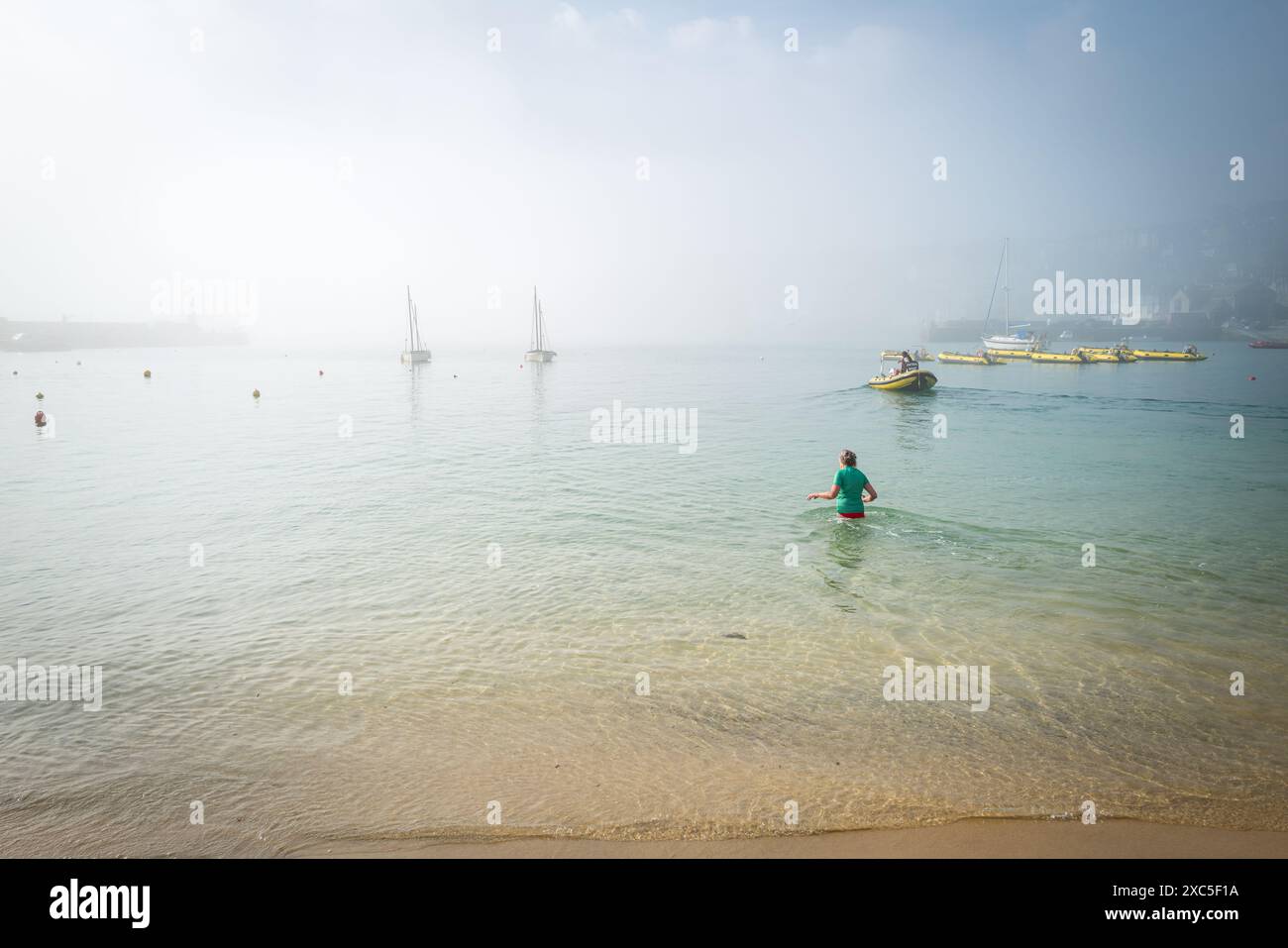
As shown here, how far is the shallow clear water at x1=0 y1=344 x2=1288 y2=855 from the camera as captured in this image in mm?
6391

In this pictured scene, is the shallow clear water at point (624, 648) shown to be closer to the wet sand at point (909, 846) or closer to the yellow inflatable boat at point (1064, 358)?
the wet sand at point (909, 846)

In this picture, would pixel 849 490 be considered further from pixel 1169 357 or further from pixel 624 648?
pixel 1169 357

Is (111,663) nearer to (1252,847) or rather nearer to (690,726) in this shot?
(690,726)

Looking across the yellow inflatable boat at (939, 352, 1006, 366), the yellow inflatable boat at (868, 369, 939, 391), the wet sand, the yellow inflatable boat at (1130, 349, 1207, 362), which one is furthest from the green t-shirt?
the yellow inflatable boat at (1130, 349, 1207, 362)

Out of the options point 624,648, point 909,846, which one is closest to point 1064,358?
point 624,648

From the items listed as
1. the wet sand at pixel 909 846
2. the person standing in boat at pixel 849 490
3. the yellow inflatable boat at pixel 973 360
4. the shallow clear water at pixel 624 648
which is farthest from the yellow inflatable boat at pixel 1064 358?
the wet sand at pixel 909 846

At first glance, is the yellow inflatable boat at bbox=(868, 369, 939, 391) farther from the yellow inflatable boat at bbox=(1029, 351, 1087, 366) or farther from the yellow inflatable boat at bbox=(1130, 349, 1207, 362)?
the yellow inflatable boat at bbox=(1130, 349, 1207, 362)

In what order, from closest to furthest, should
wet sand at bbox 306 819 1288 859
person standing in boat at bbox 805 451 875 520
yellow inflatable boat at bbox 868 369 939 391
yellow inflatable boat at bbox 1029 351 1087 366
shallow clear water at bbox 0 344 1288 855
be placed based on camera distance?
wet sand at bbox 306 819 1288 859 < shallow clear water at bbox 0 344 1288 855 < person standing in boat at bbox 805 451 875 520 < yellow inflatable boat at bbox 868 369 939 391 < yellow inflatable boat at bbox 1029 351 1087 366

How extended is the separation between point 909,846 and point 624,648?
5.20 metres

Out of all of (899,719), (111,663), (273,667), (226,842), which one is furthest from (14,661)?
(899,719)

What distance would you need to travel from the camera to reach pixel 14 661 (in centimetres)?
980

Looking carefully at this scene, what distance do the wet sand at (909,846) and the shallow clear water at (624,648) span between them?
0.18 metres

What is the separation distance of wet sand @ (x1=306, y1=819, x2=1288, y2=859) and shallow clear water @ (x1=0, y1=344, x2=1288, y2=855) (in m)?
0.18

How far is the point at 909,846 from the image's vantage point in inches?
222
